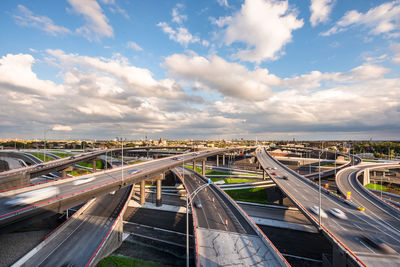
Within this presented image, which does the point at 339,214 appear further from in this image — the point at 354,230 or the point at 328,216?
the point at 354,230

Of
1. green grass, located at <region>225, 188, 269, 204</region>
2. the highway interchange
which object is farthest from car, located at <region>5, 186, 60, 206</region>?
green grass, located at <region>225, 188, 269, 204</region>

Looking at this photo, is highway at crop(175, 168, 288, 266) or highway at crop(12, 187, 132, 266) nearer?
highway at crop(175, 168, 288, 266)

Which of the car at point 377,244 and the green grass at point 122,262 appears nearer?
the car at point 377,244

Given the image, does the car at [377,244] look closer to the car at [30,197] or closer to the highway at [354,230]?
the highway at [354,230]

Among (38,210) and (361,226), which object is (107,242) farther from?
(361,226)

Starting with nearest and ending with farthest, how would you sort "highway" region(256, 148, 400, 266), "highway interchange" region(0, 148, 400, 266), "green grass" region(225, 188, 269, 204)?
"highway" region(256, 148, 400, 266)
"highway interchange" region(0, 148, 400, 266)
"green grass" region(225, 188, 269, 204)

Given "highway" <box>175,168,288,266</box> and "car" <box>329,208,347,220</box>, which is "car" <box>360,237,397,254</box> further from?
"highway" <box>175,168,288,266</box>

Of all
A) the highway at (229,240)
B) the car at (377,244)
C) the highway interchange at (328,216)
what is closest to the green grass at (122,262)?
the highway interchange at (328,216)
